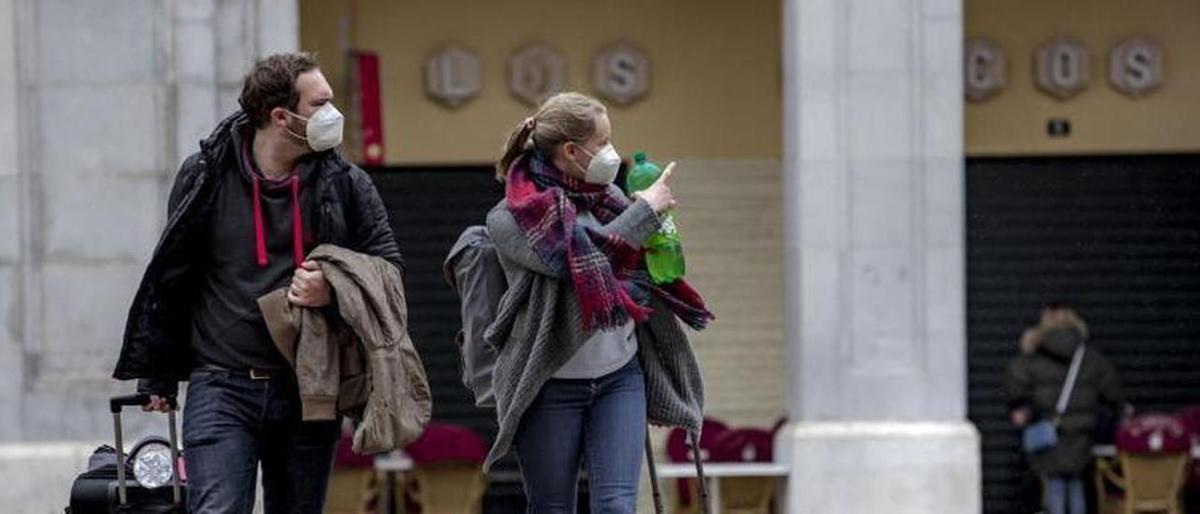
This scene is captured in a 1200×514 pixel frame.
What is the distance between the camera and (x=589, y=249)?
7.95m

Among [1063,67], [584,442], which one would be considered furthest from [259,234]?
[1063,67]

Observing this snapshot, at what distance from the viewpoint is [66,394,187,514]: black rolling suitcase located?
26.7 feet

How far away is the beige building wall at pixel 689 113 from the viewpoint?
18.8m

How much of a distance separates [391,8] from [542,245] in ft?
35.9

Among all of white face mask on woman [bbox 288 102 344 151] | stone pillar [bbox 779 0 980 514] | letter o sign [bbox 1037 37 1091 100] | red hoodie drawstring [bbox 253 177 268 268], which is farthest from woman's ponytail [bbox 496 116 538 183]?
letter o sign [bbox 1037 37 1091 100]

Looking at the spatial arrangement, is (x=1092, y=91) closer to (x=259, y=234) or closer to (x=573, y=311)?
(x=573, y=311)

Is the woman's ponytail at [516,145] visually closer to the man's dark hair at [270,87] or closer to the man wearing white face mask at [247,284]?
the man wearing white face mask at [247,284]

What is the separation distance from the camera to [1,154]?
15.5m

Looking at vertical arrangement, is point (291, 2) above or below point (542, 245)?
above

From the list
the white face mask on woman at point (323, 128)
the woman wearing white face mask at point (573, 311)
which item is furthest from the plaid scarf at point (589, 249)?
the white face mask on woman at point (323, 128)

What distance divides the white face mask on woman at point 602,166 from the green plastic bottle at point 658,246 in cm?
9

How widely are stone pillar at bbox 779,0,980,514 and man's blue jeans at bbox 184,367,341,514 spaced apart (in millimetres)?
8314

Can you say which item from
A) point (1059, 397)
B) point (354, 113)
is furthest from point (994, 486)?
point (354, 113)

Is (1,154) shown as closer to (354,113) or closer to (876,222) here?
(354,113)
